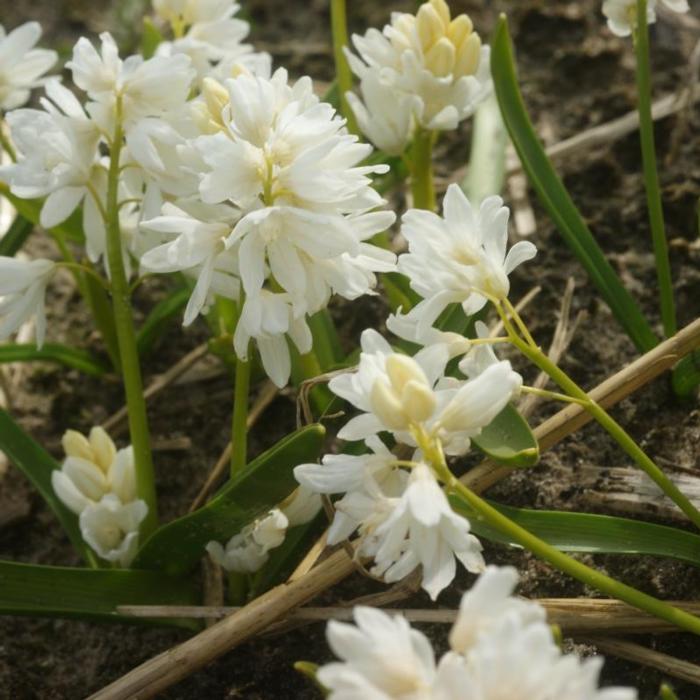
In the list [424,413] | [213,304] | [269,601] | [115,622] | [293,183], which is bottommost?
[115,622]

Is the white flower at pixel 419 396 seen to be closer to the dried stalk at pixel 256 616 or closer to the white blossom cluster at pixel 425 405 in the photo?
the white blossom cluster at pixel 425 405

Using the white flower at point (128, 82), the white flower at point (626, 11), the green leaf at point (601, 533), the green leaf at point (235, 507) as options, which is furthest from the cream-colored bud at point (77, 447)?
the white flower at point (626, 11)

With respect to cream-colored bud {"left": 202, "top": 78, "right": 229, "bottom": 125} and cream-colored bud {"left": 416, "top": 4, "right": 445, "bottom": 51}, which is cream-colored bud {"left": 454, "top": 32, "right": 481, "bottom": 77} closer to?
cream-colored bud {"left": 416, "top": 4, "right": 445, "bottom": 51}

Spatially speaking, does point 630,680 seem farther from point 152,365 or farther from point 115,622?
point 152,365

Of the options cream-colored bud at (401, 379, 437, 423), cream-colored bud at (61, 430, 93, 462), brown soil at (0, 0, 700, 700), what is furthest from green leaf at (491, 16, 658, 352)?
cream-colored bud at (61, 430, 93, 462)

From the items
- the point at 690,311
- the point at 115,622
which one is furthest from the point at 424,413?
the point at 690,311
